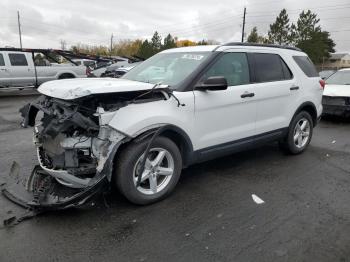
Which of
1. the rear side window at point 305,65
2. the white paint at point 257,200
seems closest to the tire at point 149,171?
the white paint at point 257,200

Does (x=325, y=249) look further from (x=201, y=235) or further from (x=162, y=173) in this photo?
(x=162, y=173)

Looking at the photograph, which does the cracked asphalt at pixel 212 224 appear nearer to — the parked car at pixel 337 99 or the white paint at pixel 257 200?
the white paint at pixel 257 200

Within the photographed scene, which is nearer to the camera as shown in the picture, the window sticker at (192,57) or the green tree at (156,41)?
the window sticker at (192,57)

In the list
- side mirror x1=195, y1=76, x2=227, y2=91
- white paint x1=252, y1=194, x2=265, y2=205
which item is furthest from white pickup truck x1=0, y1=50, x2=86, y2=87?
white paint x1=252, y1=194, x2=265, y2=205

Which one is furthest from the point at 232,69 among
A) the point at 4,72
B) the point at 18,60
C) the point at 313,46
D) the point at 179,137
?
the point at 313,46

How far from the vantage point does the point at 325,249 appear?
3.09 m

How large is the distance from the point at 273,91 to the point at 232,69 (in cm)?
89

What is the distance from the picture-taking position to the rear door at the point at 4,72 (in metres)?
14.2

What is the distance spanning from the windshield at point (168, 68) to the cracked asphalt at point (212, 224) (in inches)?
55.7

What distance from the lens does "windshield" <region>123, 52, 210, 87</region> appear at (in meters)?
4.36

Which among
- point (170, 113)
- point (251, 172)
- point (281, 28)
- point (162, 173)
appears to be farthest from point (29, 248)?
point (281, 28)

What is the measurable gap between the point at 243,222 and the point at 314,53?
58.6m

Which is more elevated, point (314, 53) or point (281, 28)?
point (281, 28)

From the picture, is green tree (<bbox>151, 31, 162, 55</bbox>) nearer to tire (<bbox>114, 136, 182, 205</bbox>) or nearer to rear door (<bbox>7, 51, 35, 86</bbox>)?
rear door (<bbox>7, 51, 35, 86</bbox>)
